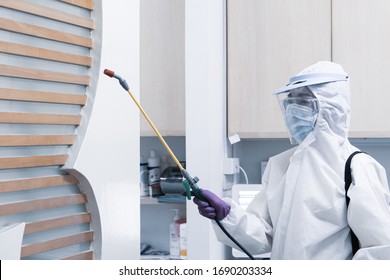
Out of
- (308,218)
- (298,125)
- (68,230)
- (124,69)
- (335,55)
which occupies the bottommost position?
(308,218)

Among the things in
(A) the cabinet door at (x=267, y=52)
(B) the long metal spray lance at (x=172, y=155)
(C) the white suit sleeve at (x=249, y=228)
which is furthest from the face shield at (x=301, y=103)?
(A) the cabinet door at (x=267, y=52)

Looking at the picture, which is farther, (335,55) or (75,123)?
(335,55)

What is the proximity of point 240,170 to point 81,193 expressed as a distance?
188 centimetres

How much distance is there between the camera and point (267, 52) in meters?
2.27

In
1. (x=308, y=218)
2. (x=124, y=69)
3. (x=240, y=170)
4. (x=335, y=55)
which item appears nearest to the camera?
(x=124, y=69)

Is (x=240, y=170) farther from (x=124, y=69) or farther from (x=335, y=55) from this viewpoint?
(x=124, y=69)

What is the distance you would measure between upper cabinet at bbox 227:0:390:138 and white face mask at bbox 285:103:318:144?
2.13 feet

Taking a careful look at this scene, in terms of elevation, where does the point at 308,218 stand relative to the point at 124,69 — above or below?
below

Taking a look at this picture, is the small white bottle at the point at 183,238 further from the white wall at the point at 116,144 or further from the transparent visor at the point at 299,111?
the white wall at the point at 116,144

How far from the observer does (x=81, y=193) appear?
2.40ft

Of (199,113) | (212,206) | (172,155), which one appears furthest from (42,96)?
(199,113)

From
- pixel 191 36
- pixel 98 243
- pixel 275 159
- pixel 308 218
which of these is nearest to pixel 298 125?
pixel 275 159

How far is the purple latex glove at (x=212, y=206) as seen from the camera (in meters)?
1.42
